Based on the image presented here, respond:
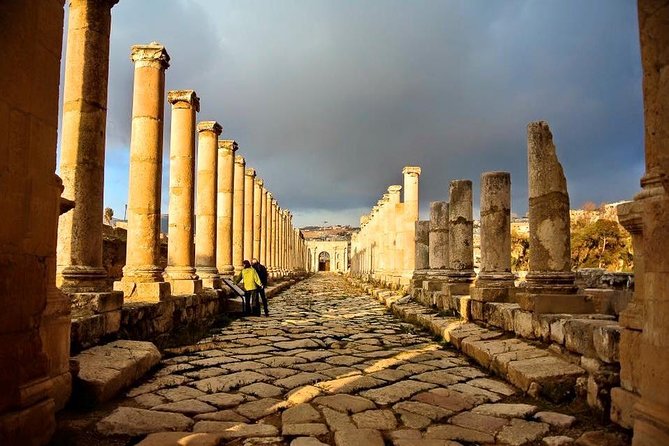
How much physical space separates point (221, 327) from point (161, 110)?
411 centimetres

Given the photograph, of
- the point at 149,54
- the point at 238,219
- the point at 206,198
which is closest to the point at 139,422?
the point at 149,54

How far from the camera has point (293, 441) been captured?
357cm

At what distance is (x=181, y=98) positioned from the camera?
1092cm

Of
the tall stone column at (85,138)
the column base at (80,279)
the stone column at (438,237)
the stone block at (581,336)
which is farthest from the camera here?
the stone column at (438,237)

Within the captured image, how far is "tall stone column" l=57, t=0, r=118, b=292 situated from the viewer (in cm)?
625

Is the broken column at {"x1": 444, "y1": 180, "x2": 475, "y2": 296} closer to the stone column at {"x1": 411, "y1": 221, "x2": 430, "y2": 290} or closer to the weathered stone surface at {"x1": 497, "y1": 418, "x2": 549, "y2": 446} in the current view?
the stone column at {"x1": 411, "y1": 221, "x2": 430, "y2": 290}

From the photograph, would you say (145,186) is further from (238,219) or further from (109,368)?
(238,219)

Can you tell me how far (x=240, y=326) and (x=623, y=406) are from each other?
7.42 metres

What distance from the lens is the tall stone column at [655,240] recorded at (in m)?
3.13

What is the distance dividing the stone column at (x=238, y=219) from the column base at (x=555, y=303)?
11321mm

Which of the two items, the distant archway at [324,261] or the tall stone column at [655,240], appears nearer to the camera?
the tall stone column at [655,240]

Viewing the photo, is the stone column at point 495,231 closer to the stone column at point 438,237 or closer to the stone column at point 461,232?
the stone column at point 461,232

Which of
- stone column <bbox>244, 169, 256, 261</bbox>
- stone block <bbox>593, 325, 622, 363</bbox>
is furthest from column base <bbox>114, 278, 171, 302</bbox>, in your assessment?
stone column <bbox>244, 169, 256, 261</bbox>

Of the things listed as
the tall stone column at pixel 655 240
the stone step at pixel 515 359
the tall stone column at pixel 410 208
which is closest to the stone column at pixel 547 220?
the stone step at pixel 515 359
